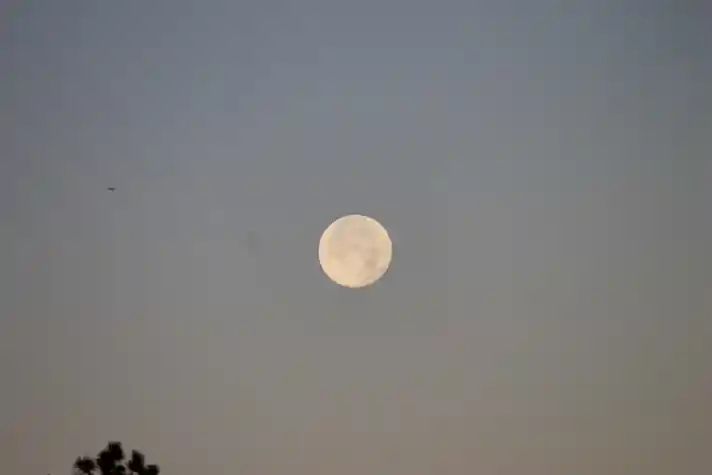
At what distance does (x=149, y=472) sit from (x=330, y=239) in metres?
3.62

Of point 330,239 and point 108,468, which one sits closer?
point 108,468

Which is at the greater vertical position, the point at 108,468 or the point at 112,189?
the point at 112,189

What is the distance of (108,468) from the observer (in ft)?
25.4

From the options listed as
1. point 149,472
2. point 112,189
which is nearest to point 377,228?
point 112,189

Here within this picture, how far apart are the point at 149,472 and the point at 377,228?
3963 mm

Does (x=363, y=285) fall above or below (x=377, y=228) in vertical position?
below

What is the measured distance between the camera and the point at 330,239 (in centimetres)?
1038

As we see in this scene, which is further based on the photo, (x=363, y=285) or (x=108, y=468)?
(x=363, y=285)

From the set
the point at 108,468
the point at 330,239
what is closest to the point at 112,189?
the point at 330,239

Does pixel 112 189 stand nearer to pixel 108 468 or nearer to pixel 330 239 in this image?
pixel 330 239

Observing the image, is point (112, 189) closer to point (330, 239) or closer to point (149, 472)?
point (330, 239)

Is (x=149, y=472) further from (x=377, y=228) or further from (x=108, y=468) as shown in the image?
(x=377, y=228)

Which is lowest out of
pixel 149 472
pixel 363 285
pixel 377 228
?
pixel 149 472

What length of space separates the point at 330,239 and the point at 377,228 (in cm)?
57
